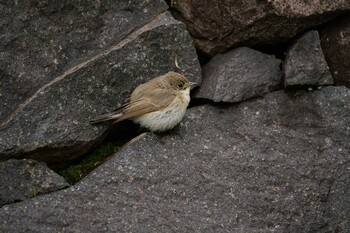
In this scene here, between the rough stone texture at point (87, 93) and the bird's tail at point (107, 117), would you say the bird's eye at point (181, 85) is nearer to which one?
the rough stone texture at point (87, 93)

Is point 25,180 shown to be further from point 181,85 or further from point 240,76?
point 240,76

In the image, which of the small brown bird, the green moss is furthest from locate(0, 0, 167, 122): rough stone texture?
the green moss


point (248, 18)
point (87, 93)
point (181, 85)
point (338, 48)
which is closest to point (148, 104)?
point (181, 85)

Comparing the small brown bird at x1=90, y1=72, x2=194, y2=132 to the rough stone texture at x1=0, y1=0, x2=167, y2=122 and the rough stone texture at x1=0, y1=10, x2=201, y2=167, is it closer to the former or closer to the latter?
the rough stone texture at x1=0, y1=10, x2=201, y2=167

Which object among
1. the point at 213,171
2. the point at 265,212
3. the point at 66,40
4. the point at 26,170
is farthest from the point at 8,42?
the point at 265,212

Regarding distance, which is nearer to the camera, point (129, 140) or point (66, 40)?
point (66, 40)

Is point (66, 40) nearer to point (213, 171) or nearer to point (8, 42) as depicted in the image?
point (8, 42)
